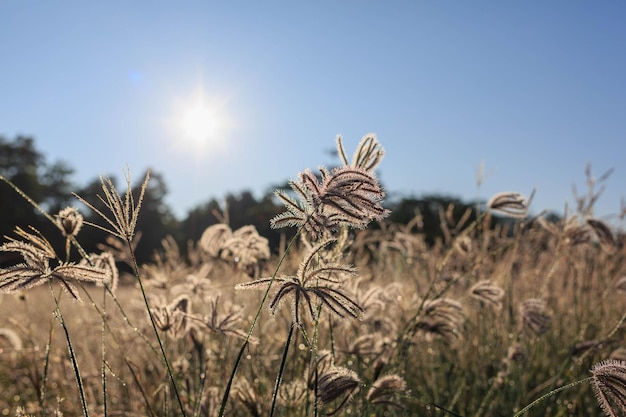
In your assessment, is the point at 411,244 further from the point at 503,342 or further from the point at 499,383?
the point at 499,383

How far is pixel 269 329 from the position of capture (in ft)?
13.5

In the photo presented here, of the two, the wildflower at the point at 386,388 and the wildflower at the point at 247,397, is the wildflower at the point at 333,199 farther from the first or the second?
the wildflower at the point at 247,397

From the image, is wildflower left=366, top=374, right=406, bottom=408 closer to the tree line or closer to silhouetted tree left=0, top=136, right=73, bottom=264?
the tree line

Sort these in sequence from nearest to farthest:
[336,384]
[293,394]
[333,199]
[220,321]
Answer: [333,199], [336,384], [220,321], [293,394]

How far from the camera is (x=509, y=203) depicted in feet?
7.68

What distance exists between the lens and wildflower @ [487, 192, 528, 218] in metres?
2.32

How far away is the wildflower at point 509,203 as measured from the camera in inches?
91.2

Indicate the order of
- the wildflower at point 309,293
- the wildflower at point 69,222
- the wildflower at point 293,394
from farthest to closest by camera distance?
the wildflower at point 293,394 → the wildflower at point 69,222 → the wildflower at point 309,293

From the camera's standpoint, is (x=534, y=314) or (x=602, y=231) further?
(x=602, y=231)

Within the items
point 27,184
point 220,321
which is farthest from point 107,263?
point 27,184

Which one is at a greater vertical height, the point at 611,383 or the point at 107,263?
the point at 107,263

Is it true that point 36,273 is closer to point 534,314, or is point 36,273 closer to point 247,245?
point 247,245

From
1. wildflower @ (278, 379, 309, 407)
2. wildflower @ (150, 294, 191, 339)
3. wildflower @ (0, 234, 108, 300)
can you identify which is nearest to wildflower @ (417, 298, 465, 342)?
wildflower @ (278, 379, 309, 407)

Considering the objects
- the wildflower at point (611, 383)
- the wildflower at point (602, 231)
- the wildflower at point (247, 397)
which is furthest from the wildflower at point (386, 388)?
the wildflower at point (602, 231)
